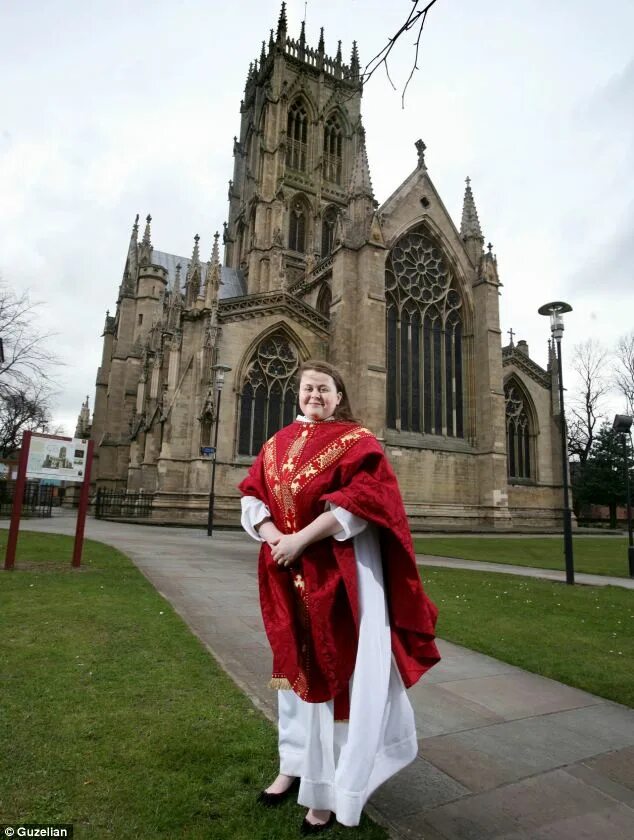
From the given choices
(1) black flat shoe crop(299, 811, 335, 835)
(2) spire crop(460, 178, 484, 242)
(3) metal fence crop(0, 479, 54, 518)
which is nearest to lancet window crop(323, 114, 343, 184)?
(2) spire crop(460, 178, 484, 242)

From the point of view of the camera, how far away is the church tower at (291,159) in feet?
124

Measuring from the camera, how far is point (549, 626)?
5.96 meters

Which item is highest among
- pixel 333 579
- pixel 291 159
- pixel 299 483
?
pixel 291 159

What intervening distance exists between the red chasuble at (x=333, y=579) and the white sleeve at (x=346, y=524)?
36mm

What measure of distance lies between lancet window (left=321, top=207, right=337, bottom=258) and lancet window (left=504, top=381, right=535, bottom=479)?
1784 cm

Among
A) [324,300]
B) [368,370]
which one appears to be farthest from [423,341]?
[324,300]

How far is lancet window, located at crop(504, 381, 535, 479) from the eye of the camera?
30.7 metres

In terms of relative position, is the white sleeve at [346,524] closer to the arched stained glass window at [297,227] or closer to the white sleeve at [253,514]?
the white sleeve at [253,514]

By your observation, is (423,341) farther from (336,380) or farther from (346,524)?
(346,524)

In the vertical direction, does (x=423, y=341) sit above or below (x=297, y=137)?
below

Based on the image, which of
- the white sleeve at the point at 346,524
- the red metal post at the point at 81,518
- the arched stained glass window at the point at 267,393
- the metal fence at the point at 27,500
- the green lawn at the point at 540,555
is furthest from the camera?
the metal fence at the point at 27,500

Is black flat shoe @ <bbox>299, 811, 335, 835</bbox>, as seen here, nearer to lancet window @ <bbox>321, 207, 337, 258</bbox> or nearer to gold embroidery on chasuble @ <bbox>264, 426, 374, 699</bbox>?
gold embroidery on chasuble @ <bbox>264, 426, 374, 699</bbox>

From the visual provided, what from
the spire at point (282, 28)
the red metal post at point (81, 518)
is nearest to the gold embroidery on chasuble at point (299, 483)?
the red metal post at point (81, 518)

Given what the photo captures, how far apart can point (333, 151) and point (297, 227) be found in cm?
880
